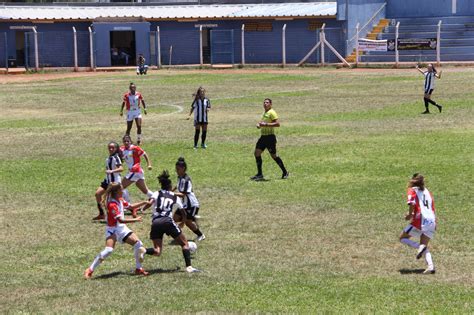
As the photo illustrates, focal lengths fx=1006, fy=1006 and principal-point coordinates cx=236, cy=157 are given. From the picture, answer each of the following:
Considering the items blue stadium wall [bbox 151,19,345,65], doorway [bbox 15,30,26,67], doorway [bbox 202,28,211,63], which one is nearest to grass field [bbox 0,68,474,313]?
blue stadium wall [bbox 151,19,345,65]

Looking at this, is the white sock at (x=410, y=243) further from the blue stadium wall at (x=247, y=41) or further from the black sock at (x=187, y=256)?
the blue stadium wall at (x=247, y=41)

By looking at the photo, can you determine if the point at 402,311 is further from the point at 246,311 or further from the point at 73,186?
the point at 73,186

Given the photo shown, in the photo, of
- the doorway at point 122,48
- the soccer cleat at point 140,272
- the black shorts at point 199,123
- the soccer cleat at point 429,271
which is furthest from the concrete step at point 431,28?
the soccer cleat at point 140,272

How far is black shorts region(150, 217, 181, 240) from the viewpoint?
60.0 ft

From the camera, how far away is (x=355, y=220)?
2317 cm

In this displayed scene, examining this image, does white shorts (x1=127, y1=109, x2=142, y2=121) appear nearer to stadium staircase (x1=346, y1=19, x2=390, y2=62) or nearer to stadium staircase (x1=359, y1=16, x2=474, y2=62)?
stadium staircase (x1=359, y1=16, x2=474, y2=62)

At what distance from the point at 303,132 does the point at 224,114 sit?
29.0ft

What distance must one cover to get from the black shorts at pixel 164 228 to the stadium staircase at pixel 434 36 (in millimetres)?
59242

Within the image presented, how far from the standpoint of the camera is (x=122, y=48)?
86688 millimetres

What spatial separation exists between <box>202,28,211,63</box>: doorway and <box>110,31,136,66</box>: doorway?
5.94 meters

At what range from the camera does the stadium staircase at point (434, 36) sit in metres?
75.2

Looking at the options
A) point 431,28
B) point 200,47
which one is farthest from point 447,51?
point 200,47

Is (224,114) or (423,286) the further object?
(224,114)

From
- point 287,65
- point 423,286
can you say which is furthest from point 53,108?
point 423,286
